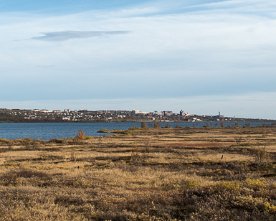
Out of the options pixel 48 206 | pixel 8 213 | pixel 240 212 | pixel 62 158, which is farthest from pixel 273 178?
pixel 62 158

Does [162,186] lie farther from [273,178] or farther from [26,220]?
[26,220]

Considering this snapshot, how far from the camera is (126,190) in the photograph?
18594 mm

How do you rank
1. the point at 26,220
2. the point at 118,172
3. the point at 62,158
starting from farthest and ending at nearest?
the point at 62,158, the point at 118,172, the point at 26,220

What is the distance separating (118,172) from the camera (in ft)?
82.0

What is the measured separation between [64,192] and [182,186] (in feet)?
14.4

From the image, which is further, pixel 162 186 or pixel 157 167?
pixel 157 167

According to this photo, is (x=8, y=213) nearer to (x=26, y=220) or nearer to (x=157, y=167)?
(x=26, y=220)

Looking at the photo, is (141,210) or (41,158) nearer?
(141,210)

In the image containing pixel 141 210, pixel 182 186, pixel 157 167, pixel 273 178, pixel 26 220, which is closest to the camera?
pixel 26 220

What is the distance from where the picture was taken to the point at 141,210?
14164 mm

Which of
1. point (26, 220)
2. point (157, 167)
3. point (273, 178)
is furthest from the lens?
point (157, 167)

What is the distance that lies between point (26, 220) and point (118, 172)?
12.4 meters

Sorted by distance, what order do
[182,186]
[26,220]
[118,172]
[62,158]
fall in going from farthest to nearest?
[62,158] < [118,172] < [182,186] < [26,220]

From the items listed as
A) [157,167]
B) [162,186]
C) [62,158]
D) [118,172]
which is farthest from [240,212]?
[62,158]
